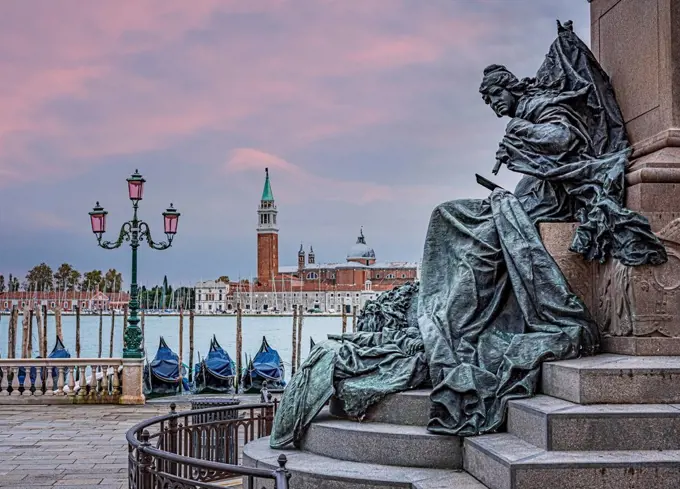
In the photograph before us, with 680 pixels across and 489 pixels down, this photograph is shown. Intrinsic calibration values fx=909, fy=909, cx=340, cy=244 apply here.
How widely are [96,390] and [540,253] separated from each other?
1290 cm

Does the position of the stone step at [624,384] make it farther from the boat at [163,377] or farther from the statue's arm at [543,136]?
the boat at [163,377]

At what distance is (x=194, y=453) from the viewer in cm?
750

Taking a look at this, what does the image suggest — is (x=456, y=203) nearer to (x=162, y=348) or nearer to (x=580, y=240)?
Answer: (x=580, y=240)

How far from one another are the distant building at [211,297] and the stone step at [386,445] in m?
126

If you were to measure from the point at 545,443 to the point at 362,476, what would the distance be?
3.45 feet

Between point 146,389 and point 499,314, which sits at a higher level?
point 499,314

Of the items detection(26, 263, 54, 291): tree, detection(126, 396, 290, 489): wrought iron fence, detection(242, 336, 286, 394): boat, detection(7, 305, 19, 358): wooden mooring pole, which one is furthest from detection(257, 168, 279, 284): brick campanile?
detection(126, 396, 290, 489): wrought iron fence

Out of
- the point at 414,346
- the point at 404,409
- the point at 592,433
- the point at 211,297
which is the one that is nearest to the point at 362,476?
the point at 404,409

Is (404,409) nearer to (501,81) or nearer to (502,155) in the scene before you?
(502,155)

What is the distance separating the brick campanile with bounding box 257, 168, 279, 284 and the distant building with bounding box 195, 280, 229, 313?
232 inches

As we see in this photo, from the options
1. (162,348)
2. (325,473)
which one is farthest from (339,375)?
(162,348)

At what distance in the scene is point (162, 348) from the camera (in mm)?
26922

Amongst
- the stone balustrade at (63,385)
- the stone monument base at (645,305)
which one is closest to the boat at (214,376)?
the stone balustrade at (63,385)

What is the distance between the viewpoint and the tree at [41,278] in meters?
78.4
